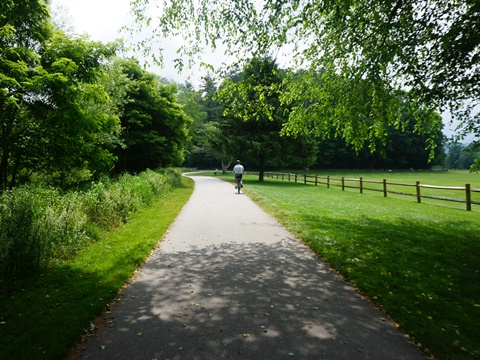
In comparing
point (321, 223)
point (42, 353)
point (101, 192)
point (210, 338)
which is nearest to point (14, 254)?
point (42, 353)

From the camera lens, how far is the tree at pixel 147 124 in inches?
886

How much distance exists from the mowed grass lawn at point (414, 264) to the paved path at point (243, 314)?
12.7 inches

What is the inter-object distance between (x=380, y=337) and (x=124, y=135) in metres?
22.4

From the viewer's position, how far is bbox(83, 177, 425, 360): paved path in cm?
302

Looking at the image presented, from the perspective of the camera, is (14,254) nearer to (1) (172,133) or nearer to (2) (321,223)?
(2) (321,223)

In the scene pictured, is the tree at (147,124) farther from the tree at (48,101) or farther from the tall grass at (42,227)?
the tall grass at (42,227)

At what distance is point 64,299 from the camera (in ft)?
13.5

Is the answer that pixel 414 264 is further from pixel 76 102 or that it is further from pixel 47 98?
pixel 47 98

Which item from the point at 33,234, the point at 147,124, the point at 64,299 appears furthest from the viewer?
the point at 147,124

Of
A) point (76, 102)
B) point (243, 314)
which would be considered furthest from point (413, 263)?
point (76, 102)

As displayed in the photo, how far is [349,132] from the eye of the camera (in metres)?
9.55

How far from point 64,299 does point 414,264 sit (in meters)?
6.33

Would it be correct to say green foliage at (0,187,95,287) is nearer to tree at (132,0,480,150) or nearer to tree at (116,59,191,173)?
tree at (132,0,480,150)

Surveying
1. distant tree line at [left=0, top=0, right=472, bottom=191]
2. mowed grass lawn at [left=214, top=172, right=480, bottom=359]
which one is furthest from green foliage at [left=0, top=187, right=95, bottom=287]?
mowed grass lawn at [left=214, top=172, right=480, bottom=359]
